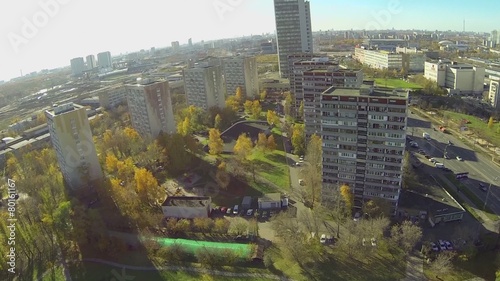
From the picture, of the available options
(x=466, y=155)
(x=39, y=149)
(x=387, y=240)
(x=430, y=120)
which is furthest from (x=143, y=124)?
(x=430, y=120)

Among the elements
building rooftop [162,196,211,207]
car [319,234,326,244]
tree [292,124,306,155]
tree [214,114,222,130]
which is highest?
tree [214,114,222,130]

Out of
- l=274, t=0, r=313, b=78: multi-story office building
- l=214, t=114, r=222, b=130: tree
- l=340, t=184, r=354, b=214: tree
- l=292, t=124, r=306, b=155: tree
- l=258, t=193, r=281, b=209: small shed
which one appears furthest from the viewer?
l=274, t=0, r=313, b=78: multi-story office building

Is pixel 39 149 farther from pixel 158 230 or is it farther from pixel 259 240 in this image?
pixel 259 240

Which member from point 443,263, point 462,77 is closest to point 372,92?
point 443,263

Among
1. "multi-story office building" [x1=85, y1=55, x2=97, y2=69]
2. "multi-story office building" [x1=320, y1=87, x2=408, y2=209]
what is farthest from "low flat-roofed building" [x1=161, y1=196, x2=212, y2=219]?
"multi-story office building" [x1=85, y1=55, x2=97, y2=69]

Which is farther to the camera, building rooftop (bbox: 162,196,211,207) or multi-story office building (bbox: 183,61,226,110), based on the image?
multi-story office building (bbox: 183,61,226,110)

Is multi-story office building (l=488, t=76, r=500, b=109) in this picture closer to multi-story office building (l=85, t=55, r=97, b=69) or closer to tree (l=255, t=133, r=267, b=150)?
tree (l=255, t=133, r=267, b=150)
